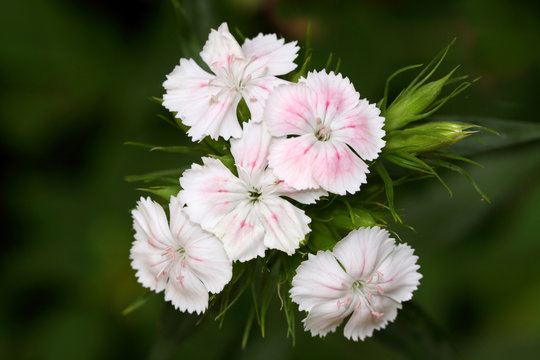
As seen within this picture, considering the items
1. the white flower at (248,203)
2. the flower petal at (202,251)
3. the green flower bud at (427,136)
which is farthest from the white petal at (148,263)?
the green flower bud at (427,136)

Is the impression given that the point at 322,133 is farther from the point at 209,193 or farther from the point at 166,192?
the point at 166,192

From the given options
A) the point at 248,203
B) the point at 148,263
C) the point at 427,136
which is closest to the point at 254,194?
the point at 248,203

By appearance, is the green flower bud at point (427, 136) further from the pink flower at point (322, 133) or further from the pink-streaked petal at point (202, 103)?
the pink-streaked petal at point (202, 103)

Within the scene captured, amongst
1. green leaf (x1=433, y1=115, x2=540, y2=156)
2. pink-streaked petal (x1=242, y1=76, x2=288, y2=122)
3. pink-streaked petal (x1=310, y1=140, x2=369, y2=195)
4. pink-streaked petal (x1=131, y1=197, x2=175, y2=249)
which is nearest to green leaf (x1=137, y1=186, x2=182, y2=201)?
pink-streaked petal (x1=131, y1=197, x2=175, y2=249)

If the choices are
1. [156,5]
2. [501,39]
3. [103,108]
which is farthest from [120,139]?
[501,39]

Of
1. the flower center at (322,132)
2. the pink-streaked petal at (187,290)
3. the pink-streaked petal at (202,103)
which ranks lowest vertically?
the pink-streaked petal at (187,290)

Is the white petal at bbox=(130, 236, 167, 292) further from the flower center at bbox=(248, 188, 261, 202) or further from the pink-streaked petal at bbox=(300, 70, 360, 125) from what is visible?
the pink-streaked petal at bbox=(300, 70, 360, 125)
